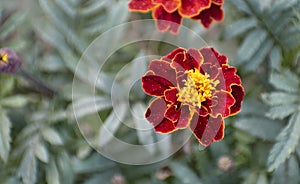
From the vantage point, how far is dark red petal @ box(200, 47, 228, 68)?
4.00ft

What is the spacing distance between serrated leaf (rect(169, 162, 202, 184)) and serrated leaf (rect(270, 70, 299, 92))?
14.2 inches

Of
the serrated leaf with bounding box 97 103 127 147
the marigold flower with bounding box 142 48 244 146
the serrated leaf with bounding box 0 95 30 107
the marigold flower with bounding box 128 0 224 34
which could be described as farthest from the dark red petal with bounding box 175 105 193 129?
the serrated leaf with bounding box 0 95 30 107

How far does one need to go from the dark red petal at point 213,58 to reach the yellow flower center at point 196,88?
0.04m

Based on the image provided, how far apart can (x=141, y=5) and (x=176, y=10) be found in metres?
0.10

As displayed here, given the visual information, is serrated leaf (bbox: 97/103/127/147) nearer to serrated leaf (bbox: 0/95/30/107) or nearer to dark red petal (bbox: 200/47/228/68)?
serrated leaf (bbox: 0/95/30/107)

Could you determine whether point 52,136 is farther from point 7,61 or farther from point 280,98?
point 280,98

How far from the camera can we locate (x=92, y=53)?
166 centimetres

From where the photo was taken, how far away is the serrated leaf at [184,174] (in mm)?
1468

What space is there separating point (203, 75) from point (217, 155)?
0.42 meters

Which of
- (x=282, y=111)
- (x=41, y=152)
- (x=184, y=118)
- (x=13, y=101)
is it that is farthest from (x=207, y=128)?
(x=13, y=101)

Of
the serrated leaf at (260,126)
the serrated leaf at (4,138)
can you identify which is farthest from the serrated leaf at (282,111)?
the serrated leaf at (4,138)

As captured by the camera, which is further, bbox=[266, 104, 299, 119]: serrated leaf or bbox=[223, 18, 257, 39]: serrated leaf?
bbox=[223, 18, 257, 39]: serrated leaf

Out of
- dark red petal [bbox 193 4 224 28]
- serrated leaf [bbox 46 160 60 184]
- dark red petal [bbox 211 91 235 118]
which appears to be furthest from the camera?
serrated leaf [bbox 46 160 60 184]

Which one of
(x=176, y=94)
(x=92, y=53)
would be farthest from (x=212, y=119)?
(x=92, y=53)
